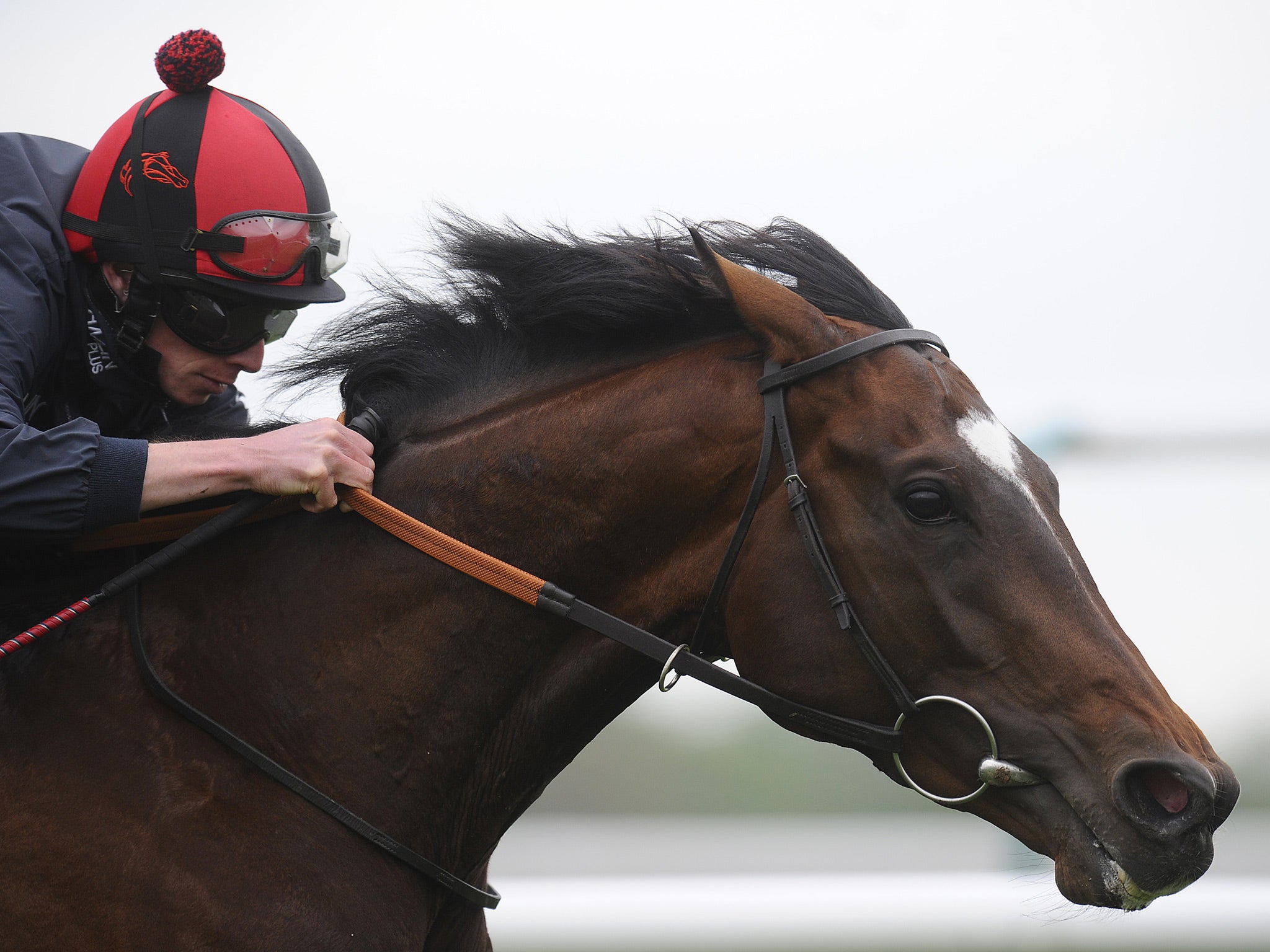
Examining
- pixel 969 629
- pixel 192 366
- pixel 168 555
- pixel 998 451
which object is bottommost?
pixel 168 555

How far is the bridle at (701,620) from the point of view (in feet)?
5.69

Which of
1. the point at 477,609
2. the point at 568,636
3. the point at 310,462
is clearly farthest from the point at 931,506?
the point at 310,462

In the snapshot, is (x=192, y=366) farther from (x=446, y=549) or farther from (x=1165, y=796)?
(x=1165, y=796)

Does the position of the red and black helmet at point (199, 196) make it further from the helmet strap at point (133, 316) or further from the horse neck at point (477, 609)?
the horse neck at point (477, 609)

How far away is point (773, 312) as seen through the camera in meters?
1.89

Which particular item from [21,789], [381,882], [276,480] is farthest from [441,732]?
[21,789]

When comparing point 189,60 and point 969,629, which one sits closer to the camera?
point 969,629

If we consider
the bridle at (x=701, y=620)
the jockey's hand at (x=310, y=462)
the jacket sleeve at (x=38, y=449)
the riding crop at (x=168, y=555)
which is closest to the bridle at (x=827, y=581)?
the bridle at (x=701, y=620)

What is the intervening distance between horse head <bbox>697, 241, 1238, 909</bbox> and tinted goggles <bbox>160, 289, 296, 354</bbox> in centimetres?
93

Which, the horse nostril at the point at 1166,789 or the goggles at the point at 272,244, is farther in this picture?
the goggles at the point at 272,244

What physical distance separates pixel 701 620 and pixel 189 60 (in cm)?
148

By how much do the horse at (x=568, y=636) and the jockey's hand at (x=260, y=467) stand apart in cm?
11

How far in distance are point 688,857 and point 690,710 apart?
47cm

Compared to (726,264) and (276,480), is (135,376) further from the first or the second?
(726,264)
